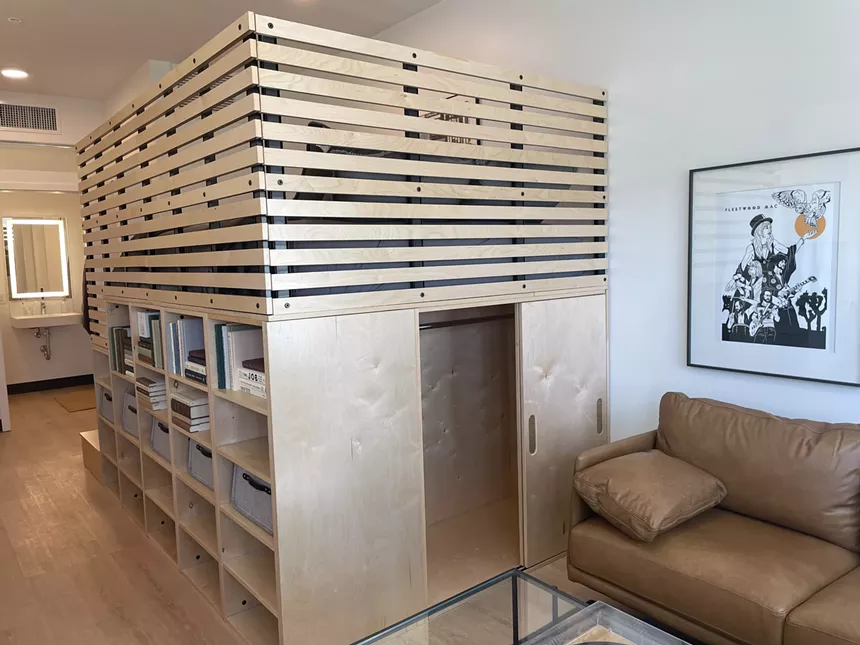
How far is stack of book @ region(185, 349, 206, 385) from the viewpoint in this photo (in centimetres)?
266

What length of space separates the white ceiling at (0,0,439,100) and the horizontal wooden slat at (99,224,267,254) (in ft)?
4.30

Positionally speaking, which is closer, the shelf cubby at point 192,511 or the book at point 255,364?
the book at point 255,364

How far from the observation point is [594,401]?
3111 mm

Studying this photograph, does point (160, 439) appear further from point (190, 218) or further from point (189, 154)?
point (189, 154)

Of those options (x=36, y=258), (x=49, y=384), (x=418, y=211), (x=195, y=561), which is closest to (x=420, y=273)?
(x=418, y=211)

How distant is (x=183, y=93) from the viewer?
8.19 ft

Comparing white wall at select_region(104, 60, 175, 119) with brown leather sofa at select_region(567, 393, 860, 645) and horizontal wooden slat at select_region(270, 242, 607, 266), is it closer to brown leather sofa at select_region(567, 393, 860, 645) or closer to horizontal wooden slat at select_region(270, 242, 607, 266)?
horizontal wooden slat at select_region(270, 242, 607, 266)

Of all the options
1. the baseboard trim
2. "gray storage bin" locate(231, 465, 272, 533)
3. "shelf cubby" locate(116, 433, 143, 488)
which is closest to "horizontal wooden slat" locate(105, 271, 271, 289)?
"gray storage bin" locate(231, 465, 272, 533)

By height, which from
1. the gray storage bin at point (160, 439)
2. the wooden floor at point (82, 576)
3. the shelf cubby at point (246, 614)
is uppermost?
the gray storage bin at point (160, 439)

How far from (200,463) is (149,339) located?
0.73m

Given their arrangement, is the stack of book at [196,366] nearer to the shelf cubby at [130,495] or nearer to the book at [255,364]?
the book at [255,364]

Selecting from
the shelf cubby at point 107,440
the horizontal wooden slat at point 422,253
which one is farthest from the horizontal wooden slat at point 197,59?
Answer: the shelf cubby at point 107,440

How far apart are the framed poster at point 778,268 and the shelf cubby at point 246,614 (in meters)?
2.04

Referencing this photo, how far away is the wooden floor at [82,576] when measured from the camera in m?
2.54
